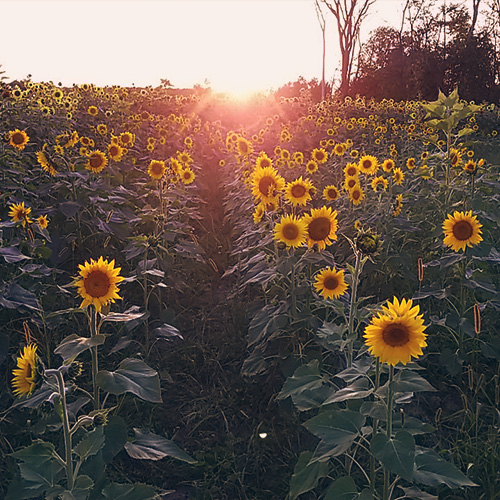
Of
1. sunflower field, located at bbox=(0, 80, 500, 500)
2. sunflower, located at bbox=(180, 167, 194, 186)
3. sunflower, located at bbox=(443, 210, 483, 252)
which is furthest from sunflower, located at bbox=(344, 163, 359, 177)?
sunflower, located at bbox=(443, 210, 483, 252)

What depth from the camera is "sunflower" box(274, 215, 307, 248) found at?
2.96m

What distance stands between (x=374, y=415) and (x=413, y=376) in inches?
8.9

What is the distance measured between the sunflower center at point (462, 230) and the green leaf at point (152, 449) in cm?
179

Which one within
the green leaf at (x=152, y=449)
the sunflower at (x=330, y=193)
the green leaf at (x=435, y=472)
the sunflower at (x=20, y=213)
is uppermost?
the sunflower at (x=330, y=193)

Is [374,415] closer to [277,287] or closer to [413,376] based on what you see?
[413,376]

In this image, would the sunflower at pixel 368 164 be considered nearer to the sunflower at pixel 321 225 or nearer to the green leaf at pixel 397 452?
the sunflower at pixel 321 225

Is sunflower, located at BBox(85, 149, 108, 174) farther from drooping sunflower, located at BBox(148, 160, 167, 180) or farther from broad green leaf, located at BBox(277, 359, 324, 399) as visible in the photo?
broad green leaf, located at BBox(277, 359, 324, 399)

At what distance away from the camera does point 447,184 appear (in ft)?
13.3

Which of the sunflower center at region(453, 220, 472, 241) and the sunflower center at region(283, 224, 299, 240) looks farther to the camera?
the sunflower center at region(283, 224, 299, 240)

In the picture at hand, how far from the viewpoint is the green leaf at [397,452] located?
1549 millimetres

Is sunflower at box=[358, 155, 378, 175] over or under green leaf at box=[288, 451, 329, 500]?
over

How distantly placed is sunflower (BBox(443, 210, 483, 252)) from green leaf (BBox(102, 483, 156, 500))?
1.96 metres

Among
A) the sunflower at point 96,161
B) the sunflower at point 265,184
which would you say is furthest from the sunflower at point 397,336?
the sunflower at point 96,161

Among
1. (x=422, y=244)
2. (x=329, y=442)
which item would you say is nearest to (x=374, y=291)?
(x=422, y=244)
